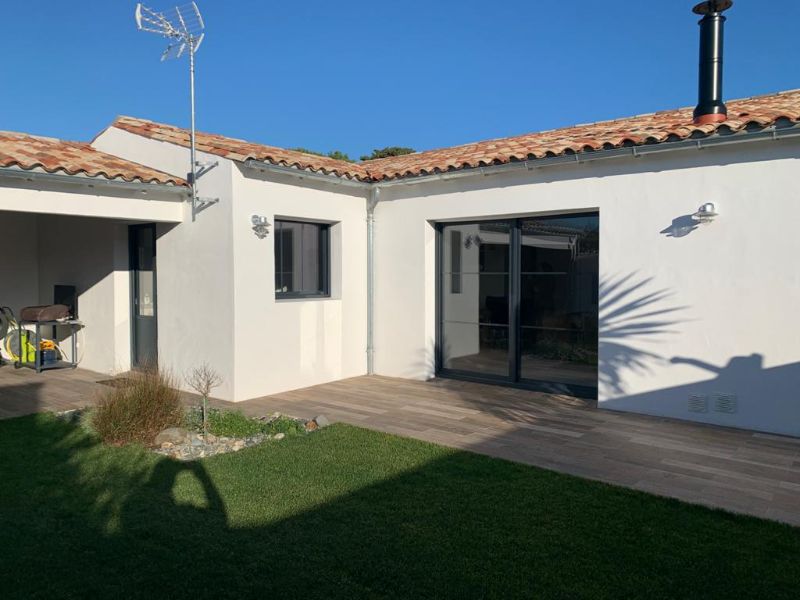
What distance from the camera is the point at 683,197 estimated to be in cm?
741

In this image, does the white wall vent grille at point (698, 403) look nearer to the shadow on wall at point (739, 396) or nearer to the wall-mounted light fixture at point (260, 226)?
the shadow on wall at point (739, 396)

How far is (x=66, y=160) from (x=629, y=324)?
790cm

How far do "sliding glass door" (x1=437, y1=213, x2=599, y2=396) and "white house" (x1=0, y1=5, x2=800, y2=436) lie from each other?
0.11ft

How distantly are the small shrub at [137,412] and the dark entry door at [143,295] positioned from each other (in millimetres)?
3629

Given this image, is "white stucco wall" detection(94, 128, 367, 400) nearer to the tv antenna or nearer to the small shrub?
the tv antenna

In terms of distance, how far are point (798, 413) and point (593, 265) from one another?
306cm

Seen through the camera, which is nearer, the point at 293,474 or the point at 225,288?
the point at 293,474

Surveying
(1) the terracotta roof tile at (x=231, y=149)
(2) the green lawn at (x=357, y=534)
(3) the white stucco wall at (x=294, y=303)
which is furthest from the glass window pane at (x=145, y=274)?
(2) the green lawn at (x=357, y=534)

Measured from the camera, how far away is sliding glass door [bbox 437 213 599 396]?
860 centimetres

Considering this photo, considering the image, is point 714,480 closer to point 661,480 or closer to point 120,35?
point 661,480

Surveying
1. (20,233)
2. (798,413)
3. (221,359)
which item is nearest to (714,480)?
(798,413)

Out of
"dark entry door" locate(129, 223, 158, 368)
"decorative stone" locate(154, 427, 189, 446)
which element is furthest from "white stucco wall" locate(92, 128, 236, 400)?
"decorative stone" locate(154, 427, 189, 446)

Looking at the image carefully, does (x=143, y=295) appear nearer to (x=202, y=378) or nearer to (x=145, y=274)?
(x=145, y=274)

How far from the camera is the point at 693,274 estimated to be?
736 centimetres
